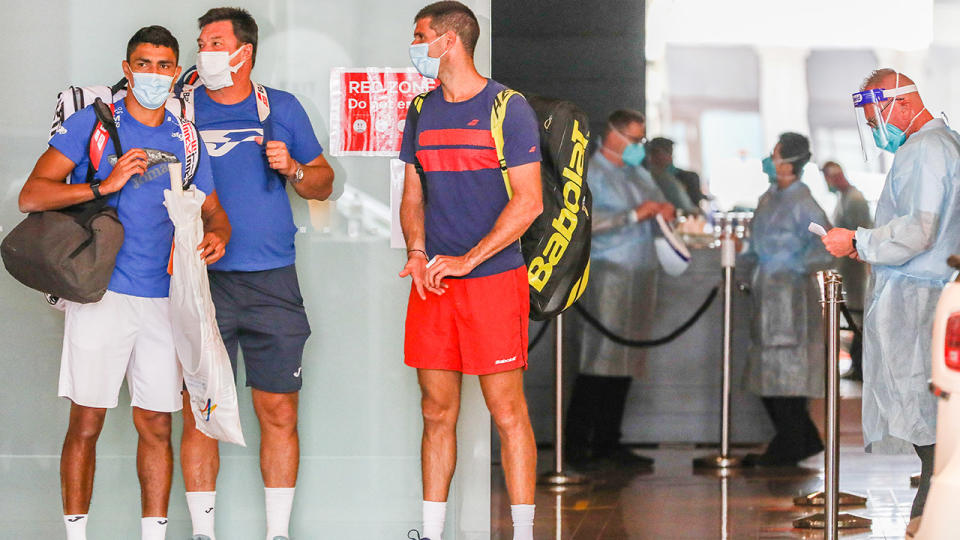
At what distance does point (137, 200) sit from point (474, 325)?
3.59 ft

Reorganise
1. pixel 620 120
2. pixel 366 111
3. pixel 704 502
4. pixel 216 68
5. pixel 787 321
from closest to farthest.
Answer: pixel 216 68 < pixel 366 111 < pixel 704 502 < pixel 787 321 < pixel 620 120

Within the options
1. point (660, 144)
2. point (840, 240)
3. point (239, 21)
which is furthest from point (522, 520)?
point (660, 144)

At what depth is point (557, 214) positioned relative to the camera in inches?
158

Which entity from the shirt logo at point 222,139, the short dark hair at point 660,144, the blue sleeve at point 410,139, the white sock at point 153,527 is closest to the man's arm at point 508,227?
the blue sleeve at point 410,139

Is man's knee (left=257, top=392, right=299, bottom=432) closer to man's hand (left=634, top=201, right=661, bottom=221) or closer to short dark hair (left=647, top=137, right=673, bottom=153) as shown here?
man's hand (left=634, top=201, right=661, bottom=221)

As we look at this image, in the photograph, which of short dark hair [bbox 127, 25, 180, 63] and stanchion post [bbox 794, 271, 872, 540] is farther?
stanchion post [bbox 794, 271, 872, 540]

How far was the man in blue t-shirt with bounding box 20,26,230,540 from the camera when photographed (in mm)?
3729

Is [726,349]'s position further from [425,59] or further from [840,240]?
[425,59]

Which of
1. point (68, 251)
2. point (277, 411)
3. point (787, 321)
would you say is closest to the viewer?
point (68, 251)

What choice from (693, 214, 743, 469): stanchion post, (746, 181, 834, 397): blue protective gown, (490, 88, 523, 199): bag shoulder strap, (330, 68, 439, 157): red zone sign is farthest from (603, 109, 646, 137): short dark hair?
(490, 88, 523, 199): bag shoulder strap

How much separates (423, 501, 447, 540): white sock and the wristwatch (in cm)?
112

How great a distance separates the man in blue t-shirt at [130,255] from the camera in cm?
373

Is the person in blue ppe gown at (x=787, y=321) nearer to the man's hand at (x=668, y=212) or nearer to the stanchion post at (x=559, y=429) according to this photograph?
the man's hand at (x=668, y=212)

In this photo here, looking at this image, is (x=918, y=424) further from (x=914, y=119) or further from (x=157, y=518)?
(x=157, y=518)
